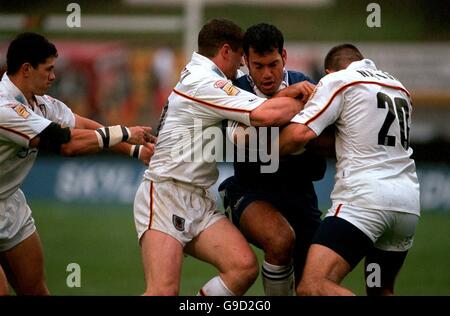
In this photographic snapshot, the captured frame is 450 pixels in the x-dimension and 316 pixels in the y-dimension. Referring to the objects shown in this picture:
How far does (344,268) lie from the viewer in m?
6.23

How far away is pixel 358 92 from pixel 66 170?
10445 millimetres

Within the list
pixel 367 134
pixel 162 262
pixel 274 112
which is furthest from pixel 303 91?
pixel 162 262

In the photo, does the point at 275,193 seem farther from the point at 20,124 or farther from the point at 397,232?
the point at 20,124

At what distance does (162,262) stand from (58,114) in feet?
5.54

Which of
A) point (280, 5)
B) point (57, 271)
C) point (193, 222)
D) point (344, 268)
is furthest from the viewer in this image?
point (280, 5)

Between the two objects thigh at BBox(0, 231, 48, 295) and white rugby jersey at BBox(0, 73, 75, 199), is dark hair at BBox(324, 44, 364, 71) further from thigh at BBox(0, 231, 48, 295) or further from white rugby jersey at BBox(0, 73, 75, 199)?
thigh at BBox(0, 231, 48, 295)

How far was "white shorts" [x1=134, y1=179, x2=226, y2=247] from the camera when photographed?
665 centimetres

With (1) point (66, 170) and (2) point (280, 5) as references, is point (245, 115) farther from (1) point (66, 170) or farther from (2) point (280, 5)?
(2) point (280, 5)

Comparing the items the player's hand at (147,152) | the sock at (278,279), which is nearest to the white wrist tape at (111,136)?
the player's hand at (147,152)

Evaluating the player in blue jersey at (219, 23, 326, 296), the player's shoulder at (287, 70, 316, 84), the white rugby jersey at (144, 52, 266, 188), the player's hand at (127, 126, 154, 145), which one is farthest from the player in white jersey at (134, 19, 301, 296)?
the player's shoulder at (287, 70, 316, 84)

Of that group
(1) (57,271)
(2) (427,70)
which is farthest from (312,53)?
(1) (57,271)

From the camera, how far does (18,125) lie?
675cm

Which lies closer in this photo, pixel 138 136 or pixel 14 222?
pixel 138 136

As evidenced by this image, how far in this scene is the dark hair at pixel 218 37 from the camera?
6902mm
